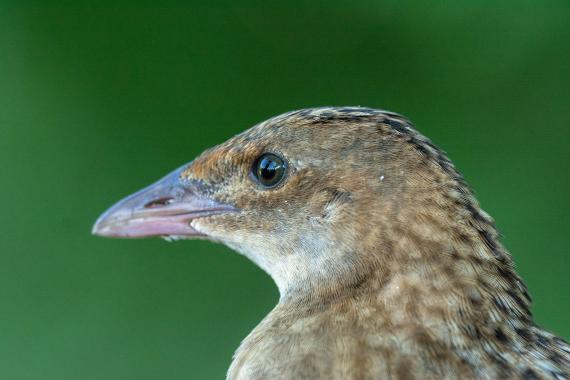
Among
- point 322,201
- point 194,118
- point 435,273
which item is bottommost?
point 435,273

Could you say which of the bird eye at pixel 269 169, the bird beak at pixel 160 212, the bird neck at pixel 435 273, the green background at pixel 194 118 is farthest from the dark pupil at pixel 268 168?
the green background at pixel 194 118

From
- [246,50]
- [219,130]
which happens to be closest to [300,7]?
[246,50]

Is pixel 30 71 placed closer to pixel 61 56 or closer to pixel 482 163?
pixel 61 56

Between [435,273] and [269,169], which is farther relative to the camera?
[269,169]

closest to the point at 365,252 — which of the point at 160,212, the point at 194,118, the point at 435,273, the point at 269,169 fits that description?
the point at 435,273

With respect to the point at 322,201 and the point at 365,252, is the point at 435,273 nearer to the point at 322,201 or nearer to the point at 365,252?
the point at 365,252

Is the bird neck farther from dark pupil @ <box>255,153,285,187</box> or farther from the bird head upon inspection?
dark pupil @ <box>255,153,285,187</box>

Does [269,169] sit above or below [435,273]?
above

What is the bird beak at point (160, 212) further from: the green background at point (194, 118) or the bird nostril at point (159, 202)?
the green background at point (194, 118)

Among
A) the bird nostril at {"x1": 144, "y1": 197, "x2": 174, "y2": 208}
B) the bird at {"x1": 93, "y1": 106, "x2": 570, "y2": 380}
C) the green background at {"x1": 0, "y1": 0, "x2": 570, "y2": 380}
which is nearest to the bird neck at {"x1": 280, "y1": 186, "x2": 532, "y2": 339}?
the bird at {"x1": 93, "y1": 106, "x2": 570, "y2": 380}
